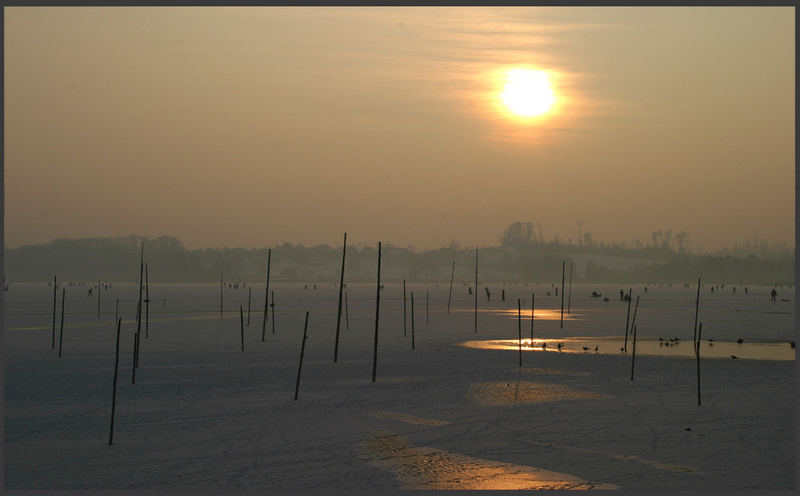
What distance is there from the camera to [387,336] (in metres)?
34.7

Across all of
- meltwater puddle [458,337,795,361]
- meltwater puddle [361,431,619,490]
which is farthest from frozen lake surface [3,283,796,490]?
meltwater puddle [458,337,795,361]

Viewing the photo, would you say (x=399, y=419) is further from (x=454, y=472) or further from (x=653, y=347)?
(x=653, y=347)

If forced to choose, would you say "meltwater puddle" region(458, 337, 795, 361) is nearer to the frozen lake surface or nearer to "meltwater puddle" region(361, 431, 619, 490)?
the frozen lake surface

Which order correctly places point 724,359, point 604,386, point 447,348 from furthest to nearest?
point 447,348 → point 724,359 → point 604,386

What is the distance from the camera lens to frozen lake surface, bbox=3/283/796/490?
11.8 meters

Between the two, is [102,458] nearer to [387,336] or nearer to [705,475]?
[705,475]

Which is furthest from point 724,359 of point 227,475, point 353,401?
point 227,475

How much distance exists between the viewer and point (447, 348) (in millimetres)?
29828

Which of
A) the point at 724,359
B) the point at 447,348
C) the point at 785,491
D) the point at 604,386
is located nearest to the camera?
the point at 785,491

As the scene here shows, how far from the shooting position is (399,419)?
15703 millimetres

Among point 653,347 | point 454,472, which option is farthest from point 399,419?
point 653,347

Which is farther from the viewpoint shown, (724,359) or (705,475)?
(724,359)

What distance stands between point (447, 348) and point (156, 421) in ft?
51.6

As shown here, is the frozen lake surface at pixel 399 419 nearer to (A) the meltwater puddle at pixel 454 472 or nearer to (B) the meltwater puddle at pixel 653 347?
(A) the meltwater puddle at pixel 454 472
